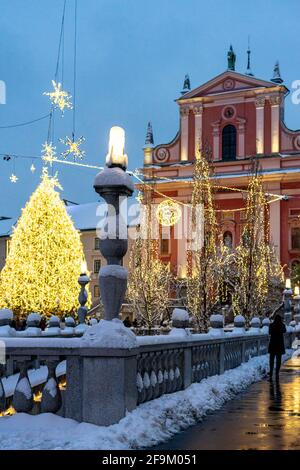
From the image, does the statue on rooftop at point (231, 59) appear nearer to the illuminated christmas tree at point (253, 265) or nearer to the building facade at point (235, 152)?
the building facade at point (235, 152)

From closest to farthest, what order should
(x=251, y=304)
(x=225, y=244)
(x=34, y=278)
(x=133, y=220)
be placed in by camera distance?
(x=251, y=304), (x=34, y=278), (x=225, y=244), (x=133, y=220)

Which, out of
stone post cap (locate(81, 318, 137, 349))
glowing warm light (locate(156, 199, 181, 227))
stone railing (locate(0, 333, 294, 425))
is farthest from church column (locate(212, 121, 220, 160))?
stone post cap (locate(81, 318, 137, 349))

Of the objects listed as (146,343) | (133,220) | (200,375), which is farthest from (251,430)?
(133,220)

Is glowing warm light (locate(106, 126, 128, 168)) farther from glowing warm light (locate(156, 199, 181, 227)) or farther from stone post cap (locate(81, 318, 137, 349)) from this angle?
glowing warm light (locate(156, 199, 181, 227))

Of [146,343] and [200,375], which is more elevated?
[146,343]

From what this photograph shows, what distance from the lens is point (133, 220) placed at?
68.6 m

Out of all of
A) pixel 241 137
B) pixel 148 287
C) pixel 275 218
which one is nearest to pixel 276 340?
pixel 148 287

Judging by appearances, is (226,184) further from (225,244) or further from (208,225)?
(208,225)

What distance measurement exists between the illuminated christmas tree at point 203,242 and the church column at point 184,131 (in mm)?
21968

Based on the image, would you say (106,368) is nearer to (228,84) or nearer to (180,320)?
(180,320)

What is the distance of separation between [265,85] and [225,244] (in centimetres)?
1213

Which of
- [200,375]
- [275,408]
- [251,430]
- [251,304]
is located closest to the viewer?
[251,430]

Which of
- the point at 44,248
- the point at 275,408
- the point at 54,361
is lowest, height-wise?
the point at 275,408

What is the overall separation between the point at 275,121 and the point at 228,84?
Result: 4908 millimetres
